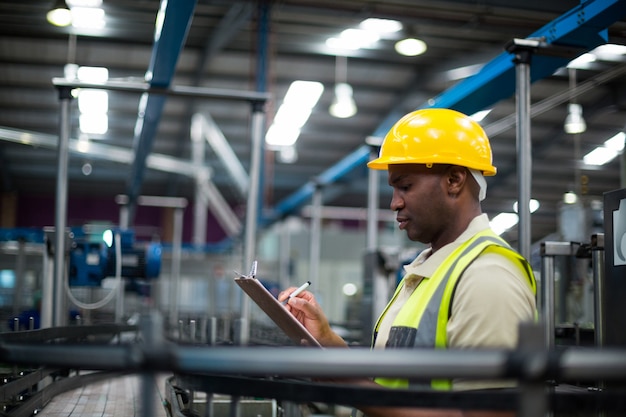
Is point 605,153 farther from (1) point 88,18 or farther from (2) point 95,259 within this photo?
(1) point 88,18

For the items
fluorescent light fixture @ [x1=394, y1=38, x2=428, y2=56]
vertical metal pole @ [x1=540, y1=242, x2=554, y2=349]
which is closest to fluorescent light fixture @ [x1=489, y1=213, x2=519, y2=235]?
vertical metal pole @ [x1=540, y1=242, x2=554, y2=349]

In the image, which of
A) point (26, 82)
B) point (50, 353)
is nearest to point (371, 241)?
point (50, 353)

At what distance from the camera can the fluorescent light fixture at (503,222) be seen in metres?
5.81

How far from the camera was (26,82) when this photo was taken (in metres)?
15.2

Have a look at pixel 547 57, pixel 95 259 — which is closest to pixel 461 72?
pixel 95 259

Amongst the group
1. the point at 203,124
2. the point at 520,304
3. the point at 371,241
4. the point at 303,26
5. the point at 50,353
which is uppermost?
the point at 303,26

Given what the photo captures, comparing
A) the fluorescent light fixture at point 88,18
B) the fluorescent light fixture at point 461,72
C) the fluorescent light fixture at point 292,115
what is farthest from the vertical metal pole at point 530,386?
the fluorescent light fixture at point 292,115

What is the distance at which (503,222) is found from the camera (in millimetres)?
6246

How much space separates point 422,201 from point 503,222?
14.2 ft

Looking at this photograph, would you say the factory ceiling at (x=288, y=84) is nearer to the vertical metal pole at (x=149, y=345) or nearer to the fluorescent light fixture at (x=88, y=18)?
the fluorescent light fixture at (x=88, y=18)

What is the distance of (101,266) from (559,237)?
3.99 meters

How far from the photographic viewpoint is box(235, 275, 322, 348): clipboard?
2.05 m

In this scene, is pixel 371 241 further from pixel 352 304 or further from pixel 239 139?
pixel 239 139

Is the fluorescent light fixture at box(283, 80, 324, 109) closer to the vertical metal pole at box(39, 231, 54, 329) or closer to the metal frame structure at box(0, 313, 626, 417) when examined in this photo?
the vertical metal pole at box(39, 231, 54, 329)
